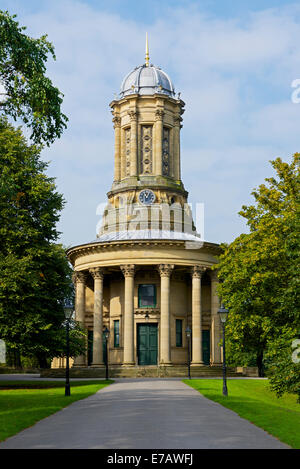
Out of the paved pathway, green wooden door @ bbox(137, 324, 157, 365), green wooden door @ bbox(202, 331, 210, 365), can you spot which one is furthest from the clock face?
the paved pathway

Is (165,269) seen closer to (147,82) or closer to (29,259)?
(29,259)

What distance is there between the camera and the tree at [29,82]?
21828mm

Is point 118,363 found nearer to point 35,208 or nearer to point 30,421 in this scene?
point 35,208

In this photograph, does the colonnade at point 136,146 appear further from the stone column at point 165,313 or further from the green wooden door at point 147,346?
the green wooden door at point 147,346

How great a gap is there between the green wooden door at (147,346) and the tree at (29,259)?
1509cm

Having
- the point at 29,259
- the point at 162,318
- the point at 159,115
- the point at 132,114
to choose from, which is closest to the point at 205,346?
the point at 162,318

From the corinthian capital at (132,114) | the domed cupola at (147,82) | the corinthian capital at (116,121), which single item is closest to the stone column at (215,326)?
the corinthian capital at (132,114)

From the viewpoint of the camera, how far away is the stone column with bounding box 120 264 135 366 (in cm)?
5384

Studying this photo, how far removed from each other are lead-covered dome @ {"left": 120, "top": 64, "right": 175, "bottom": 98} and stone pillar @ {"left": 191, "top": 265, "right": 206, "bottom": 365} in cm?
2328

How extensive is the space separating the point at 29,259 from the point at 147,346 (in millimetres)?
24325

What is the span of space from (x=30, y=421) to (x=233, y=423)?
5516mm

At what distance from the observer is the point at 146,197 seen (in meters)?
63.3

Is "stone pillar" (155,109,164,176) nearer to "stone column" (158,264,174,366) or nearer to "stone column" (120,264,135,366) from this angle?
"stone column" (158,264,174,366)

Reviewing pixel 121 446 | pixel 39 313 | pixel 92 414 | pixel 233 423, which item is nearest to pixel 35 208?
pixel 39 313
